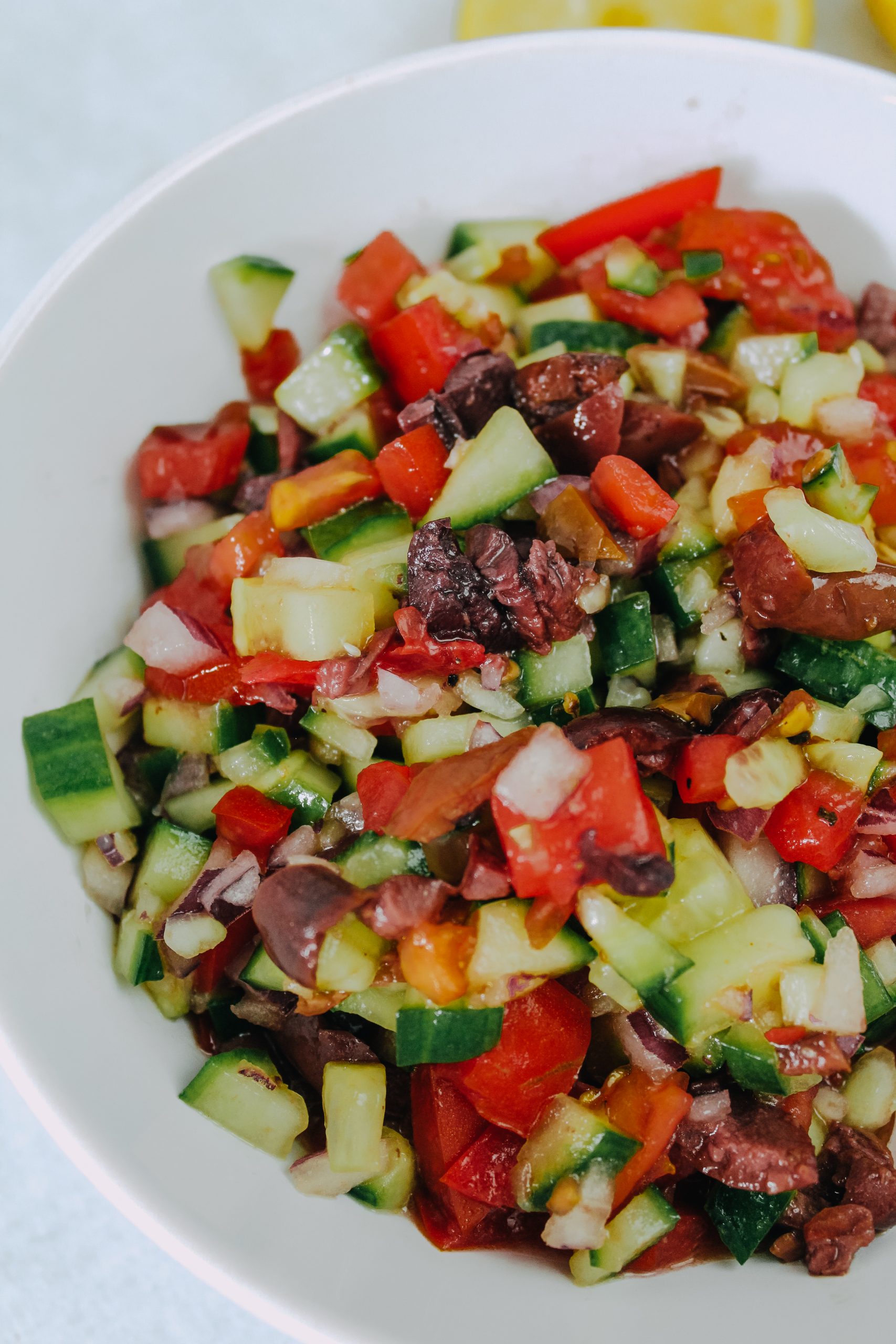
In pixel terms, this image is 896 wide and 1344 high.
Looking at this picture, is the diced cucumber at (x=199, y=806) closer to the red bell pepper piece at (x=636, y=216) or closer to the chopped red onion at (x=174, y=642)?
the chopped red onion at (x=174, y=642)

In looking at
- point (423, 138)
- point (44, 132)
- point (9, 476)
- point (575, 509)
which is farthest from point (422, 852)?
point (44, 132)

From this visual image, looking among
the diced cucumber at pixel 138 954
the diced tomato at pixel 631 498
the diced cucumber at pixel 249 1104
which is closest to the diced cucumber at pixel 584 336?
the diced tomato at pixel 631 498

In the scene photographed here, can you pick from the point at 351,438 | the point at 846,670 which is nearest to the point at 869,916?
the point at 846,670

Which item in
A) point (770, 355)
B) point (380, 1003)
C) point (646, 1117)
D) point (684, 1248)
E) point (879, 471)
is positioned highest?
point (770, 355)

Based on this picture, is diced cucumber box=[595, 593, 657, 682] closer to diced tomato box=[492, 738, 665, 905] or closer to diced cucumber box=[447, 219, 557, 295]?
diced tomato box=[492, 738, 665, 905]

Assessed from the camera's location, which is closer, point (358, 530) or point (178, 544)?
point (358, 530)

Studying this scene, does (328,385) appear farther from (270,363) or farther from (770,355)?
(770,355)

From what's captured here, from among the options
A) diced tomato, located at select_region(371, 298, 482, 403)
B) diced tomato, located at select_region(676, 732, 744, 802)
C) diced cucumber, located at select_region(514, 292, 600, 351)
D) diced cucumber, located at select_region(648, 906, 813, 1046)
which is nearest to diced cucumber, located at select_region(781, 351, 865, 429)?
diced cucumber, located at select_region(514, 292, 600, 351)
